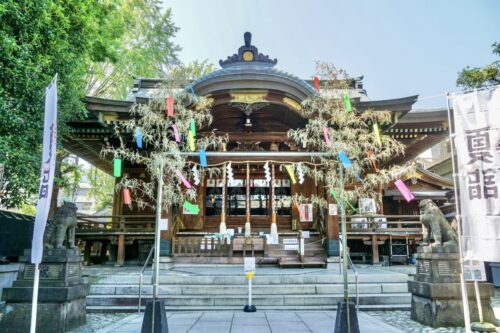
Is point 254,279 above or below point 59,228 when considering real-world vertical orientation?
below

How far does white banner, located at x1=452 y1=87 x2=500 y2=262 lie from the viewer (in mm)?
4297

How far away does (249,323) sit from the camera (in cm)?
583

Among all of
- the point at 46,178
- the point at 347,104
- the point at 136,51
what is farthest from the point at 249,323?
the point at 136,51

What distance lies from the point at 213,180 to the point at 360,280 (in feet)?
22.9

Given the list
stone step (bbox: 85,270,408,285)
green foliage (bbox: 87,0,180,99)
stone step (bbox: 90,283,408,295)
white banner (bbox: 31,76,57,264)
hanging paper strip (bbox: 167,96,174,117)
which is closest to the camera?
white banner (bbox: 31,76,57,264)

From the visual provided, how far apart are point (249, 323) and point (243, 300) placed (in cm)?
132

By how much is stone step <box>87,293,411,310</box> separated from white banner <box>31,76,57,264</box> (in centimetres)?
343

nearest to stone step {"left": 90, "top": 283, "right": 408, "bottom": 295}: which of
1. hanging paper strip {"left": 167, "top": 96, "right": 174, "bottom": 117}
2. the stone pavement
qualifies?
the stone pavement

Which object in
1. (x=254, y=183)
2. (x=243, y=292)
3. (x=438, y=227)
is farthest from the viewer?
(x=254, y=183)

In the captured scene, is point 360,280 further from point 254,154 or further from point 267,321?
point 254,154

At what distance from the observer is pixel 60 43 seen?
7.46 m

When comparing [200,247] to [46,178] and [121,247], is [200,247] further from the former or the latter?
[46,178]

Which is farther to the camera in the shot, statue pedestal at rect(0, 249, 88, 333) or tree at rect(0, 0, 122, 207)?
tree at rect(0, 0, 122, 207)

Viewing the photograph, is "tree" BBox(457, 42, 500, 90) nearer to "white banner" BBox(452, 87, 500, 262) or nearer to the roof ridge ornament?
the roof ridge ornament
